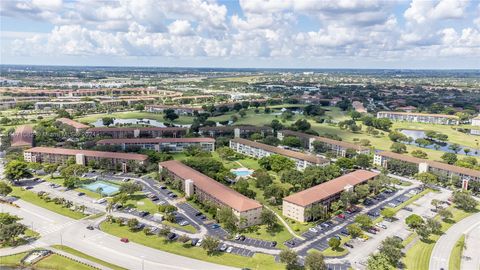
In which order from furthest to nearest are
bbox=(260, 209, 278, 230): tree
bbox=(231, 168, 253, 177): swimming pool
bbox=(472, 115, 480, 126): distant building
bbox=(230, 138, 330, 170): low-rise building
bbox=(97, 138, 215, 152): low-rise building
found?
1. bbox=(472, 115, 480, 126): distant building
2. bbox=(97, 138, 215, 152): low-rise building
3. bbox=(230, 138, 330, 170): low-rise building
4. bbox=(231, 168, 253, 177): swimming pool
5. bbox=(260, 209, 278, 230): tree

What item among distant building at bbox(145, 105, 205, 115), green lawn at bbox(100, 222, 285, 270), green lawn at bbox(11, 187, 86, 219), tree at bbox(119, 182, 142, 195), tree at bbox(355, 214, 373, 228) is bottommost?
green lawn at bbox(100, 222, 285, 270)

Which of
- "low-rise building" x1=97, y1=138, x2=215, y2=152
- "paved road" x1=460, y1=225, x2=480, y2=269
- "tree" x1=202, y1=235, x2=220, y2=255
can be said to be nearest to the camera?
"paved road" x1=460, y1=225, x2=480, y2=269

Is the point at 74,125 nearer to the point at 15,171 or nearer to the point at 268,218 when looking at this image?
the point at 15,171

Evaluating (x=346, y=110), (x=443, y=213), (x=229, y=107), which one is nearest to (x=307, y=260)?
(x=443, y=213)

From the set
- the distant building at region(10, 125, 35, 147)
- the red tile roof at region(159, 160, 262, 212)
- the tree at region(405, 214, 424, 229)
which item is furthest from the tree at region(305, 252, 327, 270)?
the distant building at region(10, 125, 35, 147)

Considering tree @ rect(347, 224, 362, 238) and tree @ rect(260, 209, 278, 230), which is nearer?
tree @ rect(347, 224, 362, 238)

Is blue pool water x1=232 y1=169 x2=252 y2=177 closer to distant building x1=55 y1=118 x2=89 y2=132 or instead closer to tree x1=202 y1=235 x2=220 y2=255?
tree x1=202 y1=235 x2=220 y2=255

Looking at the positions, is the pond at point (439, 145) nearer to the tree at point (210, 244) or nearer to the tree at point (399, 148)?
the tree at point (399, 148)

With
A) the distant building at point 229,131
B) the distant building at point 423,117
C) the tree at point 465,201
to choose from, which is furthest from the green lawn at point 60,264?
the distant building at point 423,117
